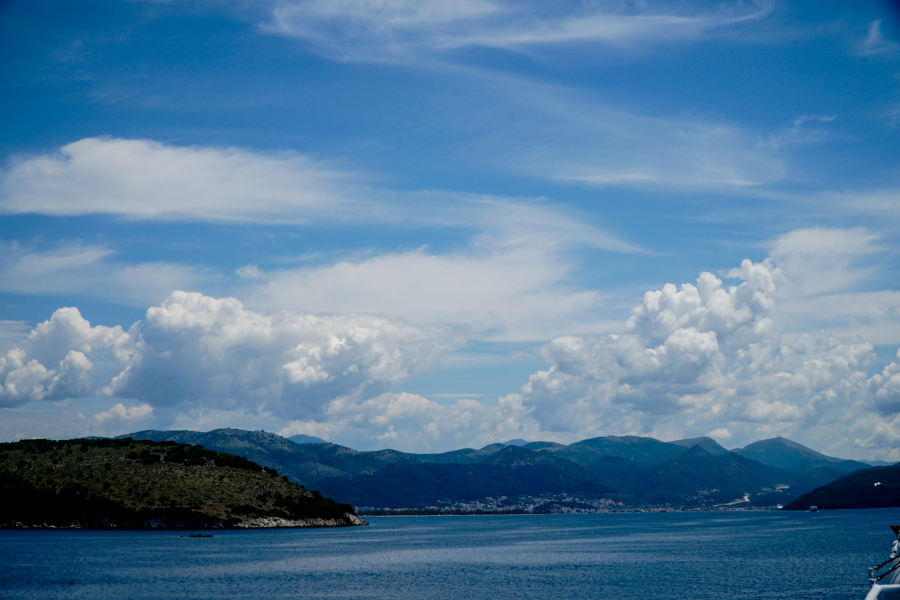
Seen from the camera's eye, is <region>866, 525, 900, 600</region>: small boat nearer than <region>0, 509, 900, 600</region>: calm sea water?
Yes

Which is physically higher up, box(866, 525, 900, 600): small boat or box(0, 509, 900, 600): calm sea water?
box(866, 525, 900, 600): small boat

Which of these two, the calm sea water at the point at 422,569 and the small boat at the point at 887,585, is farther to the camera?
the calm sea water at the point at 422,569

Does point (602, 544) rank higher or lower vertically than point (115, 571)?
lower

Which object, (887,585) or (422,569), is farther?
(422,569)

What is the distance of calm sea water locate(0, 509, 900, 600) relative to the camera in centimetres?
8356

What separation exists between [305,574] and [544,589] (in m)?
36.3

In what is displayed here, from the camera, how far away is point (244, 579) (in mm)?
96625

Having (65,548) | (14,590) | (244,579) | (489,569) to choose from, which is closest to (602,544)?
(489,569)

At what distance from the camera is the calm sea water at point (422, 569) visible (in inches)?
3290

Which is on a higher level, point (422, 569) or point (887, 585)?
point (887, 585)

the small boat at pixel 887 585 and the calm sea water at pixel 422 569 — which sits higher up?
the small boat at pixel 887 585

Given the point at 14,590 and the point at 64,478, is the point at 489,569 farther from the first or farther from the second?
the point at 64,478

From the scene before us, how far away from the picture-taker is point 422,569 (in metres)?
113

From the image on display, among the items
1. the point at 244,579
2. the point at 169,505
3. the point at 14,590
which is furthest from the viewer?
the point at 169,505
